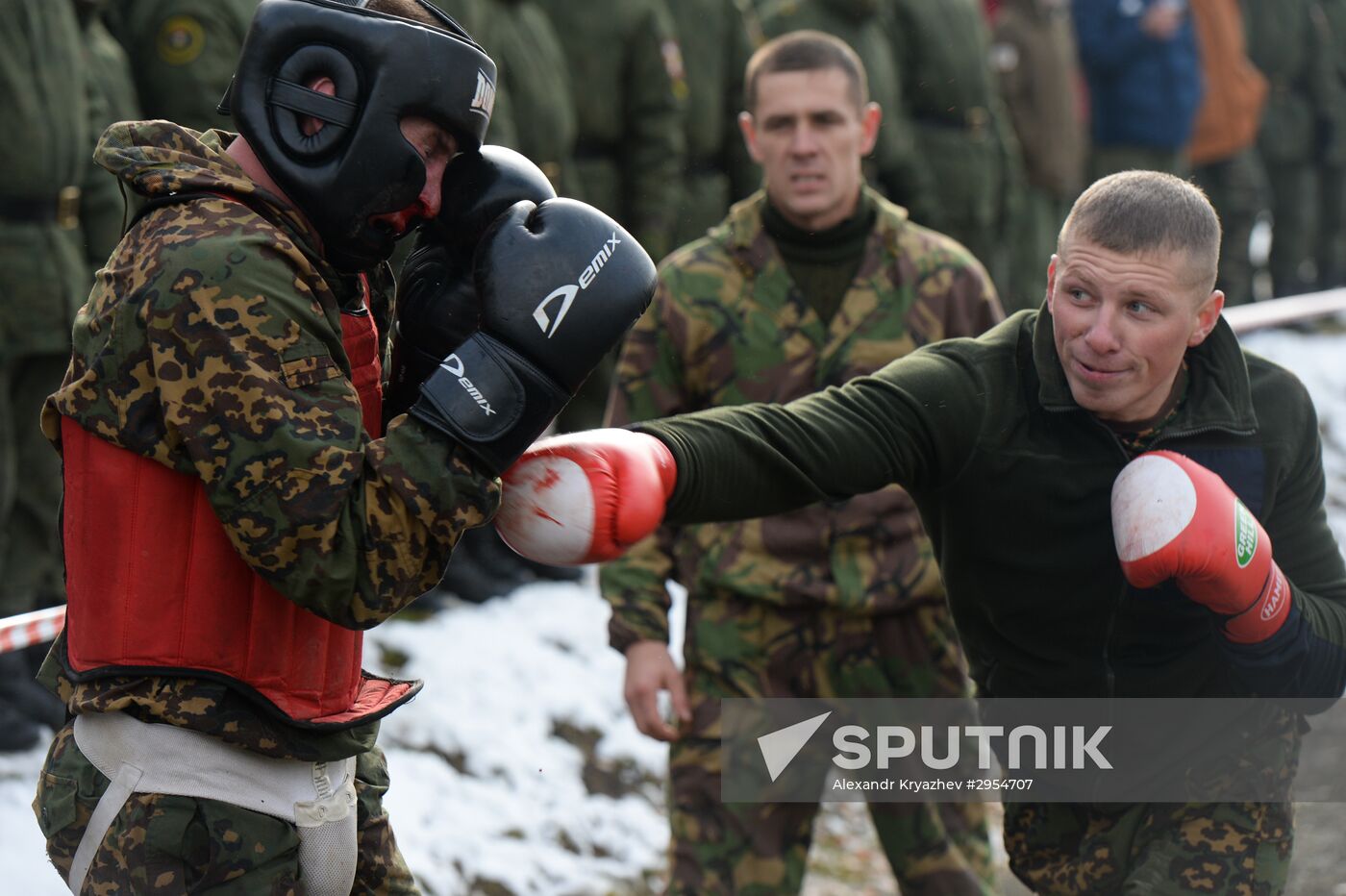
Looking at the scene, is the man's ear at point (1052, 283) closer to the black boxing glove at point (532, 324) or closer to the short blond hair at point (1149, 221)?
the short blond hair at point (1149, 221)

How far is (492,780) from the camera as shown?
575 cm

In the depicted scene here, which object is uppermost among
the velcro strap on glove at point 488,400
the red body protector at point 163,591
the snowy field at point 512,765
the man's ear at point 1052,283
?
the velcro strap on glove at point 488,400

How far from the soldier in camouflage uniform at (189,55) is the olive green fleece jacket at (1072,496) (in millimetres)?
3149

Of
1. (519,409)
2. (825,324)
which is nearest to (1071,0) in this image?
(825,324)

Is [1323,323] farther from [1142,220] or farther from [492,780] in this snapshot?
[1142,220]

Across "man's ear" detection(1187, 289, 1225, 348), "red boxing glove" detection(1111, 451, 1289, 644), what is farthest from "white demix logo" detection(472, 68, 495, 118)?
"man's ear" detection(1187, 289, 1225, 348)

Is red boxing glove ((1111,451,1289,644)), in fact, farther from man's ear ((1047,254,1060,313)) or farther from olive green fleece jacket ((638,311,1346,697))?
man's ear ((1047,254,1060,313))

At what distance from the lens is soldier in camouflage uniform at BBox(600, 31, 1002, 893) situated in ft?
15.1

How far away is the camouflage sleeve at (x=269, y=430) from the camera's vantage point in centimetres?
252

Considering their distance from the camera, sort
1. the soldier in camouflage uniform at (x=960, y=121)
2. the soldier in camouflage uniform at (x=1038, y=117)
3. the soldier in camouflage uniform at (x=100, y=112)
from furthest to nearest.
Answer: the soldier in camouflage uniform at (x=1038, y=117)
the soldier in camouflage uniform at (x=960, y=121)
the soldier in camouflage uniform at (x=100, y=112)

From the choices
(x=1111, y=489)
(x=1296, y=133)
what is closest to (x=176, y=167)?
(x=1111, y=489)

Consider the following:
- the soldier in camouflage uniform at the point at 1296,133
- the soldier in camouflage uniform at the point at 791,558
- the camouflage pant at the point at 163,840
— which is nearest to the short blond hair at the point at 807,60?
the soldier in camouflage uniform at the point at 791,558

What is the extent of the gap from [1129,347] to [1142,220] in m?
0.25

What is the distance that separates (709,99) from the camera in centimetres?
821
